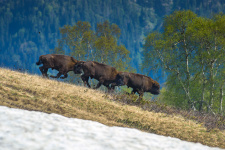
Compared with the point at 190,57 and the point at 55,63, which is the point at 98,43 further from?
the point at 55,63

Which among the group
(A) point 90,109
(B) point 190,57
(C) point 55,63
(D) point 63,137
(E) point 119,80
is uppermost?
(B) point 190,57

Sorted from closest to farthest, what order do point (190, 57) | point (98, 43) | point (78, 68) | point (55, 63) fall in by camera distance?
point (55, 63)
point (78, 68)
point (190, 57)
point (98, 43)

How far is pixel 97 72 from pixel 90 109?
22.3 feet

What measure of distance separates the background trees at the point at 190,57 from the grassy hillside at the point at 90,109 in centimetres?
1006

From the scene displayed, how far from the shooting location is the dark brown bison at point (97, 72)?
1628cm

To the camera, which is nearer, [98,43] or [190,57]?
[190,57]

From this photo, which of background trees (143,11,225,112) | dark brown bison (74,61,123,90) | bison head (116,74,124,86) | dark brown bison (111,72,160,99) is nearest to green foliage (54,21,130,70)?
background trees (143,11,225,112)

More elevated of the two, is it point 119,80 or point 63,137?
point 63,137

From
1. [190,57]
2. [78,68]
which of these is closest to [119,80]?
[78,68]

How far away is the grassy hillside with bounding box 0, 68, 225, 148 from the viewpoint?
8430mm

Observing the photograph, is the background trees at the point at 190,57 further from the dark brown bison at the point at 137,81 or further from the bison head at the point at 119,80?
the bison head at the point at 119,80

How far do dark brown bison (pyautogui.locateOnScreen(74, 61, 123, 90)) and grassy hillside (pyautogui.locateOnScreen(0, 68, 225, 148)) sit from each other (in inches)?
177

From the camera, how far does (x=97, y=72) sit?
1652cm

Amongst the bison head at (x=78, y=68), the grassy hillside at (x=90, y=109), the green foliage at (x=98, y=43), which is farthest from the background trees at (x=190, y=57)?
the green foliage at (x=98, y=43)
